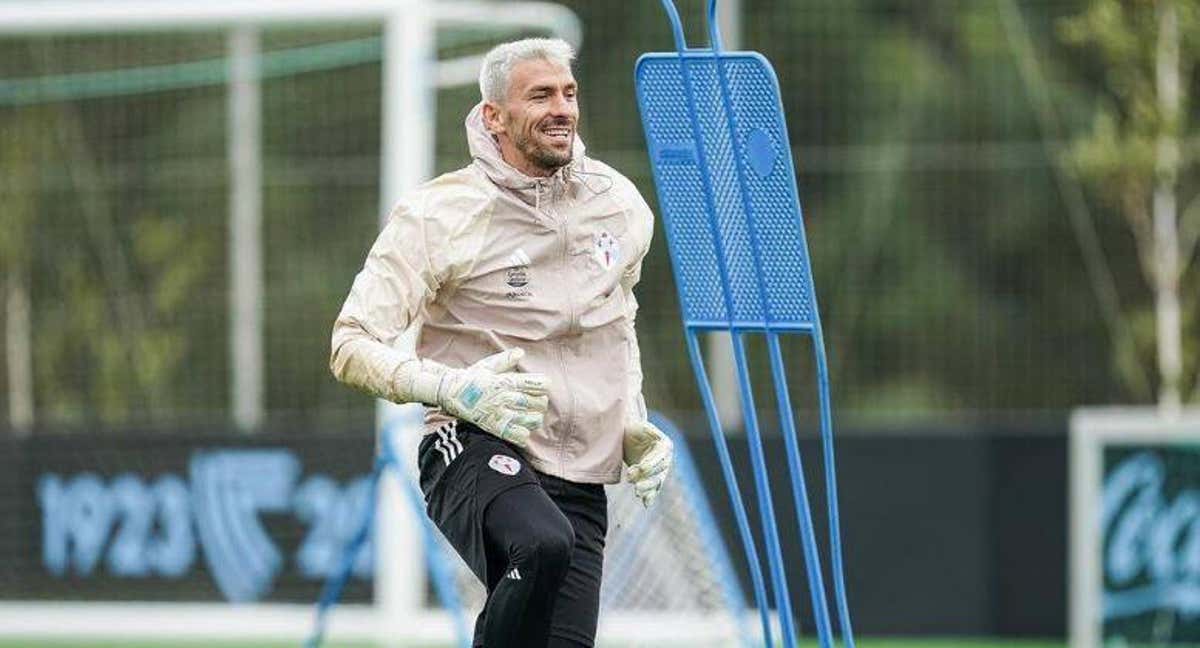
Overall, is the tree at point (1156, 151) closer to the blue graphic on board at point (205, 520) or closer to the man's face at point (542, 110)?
the blue graphic on board at point (205, 520)

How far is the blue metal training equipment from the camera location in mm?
5539

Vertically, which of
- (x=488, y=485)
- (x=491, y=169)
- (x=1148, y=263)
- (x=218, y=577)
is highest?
(x=491, y=169)

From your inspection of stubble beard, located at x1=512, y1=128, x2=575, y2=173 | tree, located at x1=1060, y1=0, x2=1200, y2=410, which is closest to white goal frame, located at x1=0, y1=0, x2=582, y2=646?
tree, located at x1=1060, y1=0, x2=1200, y2=410

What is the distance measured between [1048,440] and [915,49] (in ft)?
16.9

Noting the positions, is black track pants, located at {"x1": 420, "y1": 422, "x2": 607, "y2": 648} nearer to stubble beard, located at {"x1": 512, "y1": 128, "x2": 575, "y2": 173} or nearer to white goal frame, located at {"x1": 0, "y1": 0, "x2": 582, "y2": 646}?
stubble beard, located at {"x1": 512, "y1": 128, "x2": 575, "y2": 173}

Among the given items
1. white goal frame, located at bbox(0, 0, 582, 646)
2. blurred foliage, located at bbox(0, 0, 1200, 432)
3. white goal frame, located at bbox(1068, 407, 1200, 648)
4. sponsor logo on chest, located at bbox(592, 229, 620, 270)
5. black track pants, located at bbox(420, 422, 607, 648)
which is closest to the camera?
black track pants, located at bbox(420, 422, 607, 648)

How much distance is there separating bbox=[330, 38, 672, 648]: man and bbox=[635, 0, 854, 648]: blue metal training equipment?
24 cm

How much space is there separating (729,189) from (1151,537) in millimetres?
6354

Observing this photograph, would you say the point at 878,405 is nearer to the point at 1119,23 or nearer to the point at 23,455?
the point at 1119,23

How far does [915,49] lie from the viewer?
17125mm

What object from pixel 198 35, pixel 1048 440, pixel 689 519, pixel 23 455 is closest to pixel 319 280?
pixel 198 35

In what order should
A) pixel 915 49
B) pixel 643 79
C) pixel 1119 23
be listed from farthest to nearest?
pixel 915 49, pixel 1119 23, pixel 643 79

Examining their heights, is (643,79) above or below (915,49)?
above

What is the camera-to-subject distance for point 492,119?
589cm
